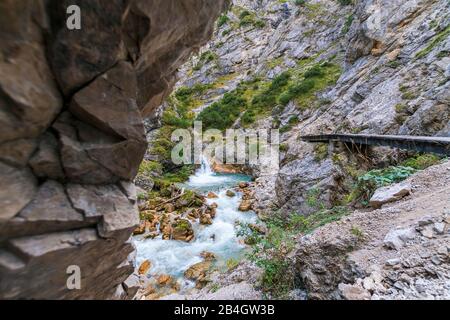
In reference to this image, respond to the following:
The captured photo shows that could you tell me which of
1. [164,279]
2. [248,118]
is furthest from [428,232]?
[248,118]

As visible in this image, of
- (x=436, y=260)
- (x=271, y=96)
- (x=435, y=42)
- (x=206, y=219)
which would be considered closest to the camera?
(x=436, y=260)

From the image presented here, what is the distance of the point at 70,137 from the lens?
380 centimetres

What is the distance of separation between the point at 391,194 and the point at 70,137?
A: 7.69 metres

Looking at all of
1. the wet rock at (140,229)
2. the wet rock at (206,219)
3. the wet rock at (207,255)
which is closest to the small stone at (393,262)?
the wet rock at (207,255)

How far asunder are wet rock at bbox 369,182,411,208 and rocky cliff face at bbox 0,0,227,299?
6315mm

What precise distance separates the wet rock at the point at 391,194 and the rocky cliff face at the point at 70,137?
631cm

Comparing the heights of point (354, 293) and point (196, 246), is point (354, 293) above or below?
above

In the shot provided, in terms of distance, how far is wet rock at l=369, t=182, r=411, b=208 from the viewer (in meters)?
6.36

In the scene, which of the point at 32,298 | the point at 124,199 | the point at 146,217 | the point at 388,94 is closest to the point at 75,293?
the point at 32,298

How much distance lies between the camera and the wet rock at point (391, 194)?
20.9 ft

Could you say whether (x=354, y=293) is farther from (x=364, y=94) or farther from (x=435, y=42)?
(x=435, y=42)

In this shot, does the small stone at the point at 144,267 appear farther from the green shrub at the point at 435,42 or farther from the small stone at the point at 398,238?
the green shrub at the point at 435,42
